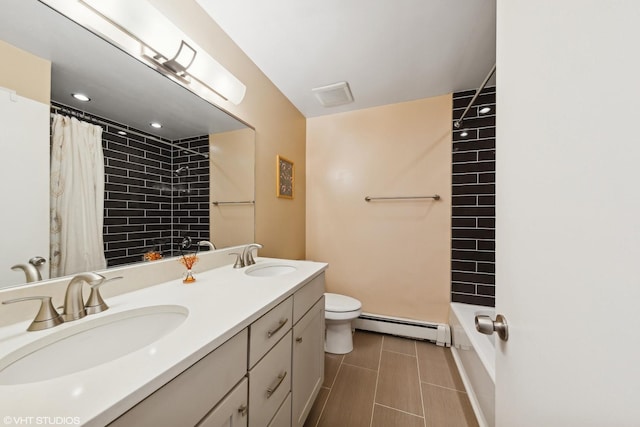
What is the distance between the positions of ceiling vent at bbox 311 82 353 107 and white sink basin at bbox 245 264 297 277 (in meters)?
1.50

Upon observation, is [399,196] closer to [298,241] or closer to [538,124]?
[298,241]

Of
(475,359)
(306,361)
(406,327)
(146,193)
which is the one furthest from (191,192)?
(406,327)

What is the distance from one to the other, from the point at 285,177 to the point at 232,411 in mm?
1641

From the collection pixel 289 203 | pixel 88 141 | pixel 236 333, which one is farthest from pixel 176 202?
pixel 289 203

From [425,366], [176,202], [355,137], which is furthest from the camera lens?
[355,137]

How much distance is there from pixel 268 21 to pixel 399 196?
164 cm

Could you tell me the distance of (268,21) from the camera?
50.1 inches

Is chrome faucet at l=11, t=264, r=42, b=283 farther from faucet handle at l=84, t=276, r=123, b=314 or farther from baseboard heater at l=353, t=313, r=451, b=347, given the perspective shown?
baseboard heater at l=353, t=313, r=451, b=347

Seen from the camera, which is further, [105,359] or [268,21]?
[268,21]

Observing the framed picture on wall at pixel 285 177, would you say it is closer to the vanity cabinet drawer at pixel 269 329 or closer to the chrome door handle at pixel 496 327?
the vanity cabinet drawer at pixel 269 329

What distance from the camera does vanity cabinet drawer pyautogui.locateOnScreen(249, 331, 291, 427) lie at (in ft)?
2.38

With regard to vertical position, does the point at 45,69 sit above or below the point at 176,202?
above

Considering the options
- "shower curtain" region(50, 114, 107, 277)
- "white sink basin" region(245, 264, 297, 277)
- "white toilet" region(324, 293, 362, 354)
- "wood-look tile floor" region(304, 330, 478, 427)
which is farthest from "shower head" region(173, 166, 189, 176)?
"wood-look tile floor" region(304, 330, 478, 427)

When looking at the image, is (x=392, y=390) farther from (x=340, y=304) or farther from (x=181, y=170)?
(x=181, y=170)
